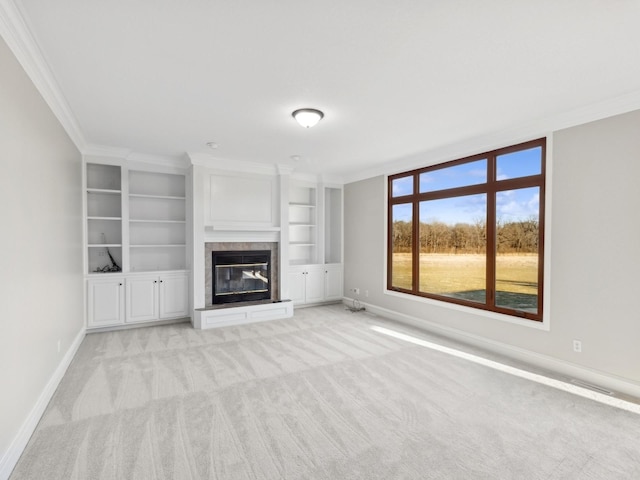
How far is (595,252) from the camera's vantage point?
→ 124 inches

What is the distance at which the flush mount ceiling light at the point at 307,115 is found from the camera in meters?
3.22

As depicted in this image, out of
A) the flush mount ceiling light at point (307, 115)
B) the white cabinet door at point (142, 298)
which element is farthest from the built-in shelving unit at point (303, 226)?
the flush mount ceiling light at point (307, 115)

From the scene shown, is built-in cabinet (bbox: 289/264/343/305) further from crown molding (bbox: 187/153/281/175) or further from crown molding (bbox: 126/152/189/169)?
crown molding (bbox: 126/152/189/169)

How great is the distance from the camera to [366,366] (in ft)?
11.6

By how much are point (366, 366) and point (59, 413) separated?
2761mm

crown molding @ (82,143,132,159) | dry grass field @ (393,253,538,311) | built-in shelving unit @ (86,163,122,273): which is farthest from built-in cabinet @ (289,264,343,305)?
crown molding @ (82,143,132,159)

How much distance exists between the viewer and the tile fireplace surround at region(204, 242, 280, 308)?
17.4 feet

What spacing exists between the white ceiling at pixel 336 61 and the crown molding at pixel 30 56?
0.05 meters

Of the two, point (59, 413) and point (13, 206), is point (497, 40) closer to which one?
point (13, 206)

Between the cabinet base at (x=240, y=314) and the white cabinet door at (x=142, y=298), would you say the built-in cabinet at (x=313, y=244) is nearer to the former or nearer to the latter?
the cabinet base at (x=240, y=314)

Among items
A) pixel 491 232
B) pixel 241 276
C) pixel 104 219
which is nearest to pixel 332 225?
pixel 241 276

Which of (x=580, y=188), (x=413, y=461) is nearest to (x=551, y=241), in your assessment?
(x=580, y=188)

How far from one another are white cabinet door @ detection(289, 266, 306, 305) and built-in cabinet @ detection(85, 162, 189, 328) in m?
1.92

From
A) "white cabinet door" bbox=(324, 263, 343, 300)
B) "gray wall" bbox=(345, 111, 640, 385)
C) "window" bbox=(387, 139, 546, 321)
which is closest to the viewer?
"gray wall" bbox=(345, 111, 640, 385)
